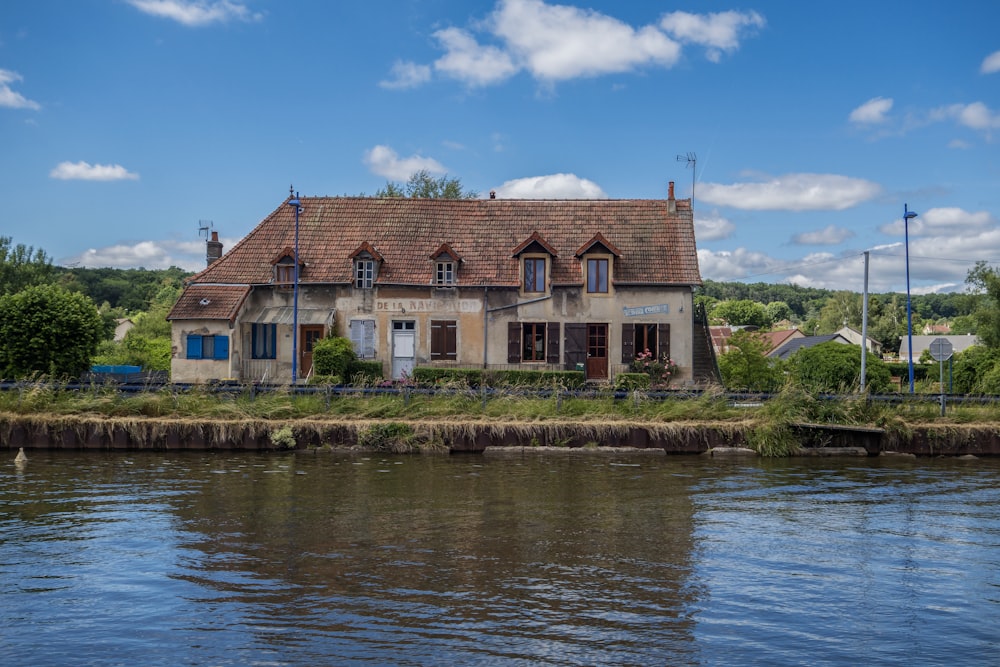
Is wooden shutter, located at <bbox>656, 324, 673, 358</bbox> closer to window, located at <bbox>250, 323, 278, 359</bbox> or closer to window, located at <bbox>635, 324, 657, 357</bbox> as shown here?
window, located at <bbox>635, 324, 657, 357</bbox>

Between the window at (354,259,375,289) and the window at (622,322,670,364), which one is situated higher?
the window at (354,259,375,289)

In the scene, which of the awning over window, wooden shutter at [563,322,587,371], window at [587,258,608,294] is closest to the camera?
the awning over window

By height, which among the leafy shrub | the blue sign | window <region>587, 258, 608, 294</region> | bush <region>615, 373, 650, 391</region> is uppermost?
window <region>587, 258, 608, 294</region>

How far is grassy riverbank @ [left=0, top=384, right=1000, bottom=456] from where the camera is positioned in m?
21.4

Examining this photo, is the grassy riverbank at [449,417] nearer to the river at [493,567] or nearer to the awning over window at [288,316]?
the river at [493,567]

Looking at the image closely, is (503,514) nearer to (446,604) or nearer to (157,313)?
(446,604)

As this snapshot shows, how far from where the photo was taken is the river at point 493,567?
8.15m

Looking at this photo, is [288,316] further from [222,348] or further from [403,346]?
[403,346]

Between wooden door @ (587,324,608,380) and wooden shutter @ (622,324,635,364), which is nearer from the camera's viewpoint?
wooden shutter @ (622,324,635,364)

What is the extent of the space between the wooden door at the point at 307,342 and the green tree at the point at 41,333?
6.85 m

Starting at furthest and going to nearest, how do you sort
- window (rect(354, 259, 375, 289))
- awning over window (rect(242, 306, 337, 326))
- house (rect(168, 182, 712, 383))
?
window (rect(354, 259, 375, 289)), house (rect(168, 182, 712, 383)), awning over window (rect(242, 306, 337, 326))


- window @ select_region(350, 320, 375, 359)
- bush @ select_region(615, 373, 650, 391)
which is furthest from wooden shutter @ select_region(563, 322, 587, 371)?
window @ select_region(350, 320, 375, 359)

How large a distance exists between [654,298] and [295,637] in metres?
24.0

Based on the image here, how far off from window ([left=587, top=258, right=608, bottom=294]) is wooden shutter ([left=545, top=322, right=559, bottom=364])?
185 cm
